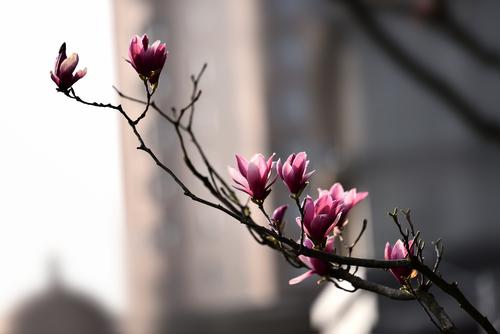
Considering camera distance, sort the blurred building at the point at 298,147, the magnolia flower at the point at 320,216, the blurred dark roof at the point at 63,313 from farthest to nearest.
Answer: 1. the blurred dark roof at the point at 63,313
2. the blurred building at the point at 298,147
3. the magnolia flower at the point at 320,216

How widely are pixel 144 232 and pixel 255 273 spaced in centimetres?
148

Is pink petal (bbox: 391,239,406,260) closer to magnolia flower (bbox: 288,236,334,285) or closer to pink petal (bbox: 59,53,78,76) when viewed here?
magnolia flower (bbox: 288,236,334,285)

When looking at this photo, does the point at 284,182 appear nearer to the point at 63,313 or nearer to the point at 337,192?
the point at 337,192

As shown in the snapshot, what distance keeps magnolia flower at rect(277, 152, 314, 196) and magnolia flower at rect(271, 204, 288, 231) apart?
0.02m

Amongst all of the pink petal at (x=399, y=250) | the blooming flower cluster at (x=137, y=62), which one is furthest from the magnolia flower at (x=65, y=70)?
the pink petal at (x=399, y=250)

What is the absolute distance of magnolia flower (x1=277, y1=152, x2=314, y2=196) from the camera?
0.48m

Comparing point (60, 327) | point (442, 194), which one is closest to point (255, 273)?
point (60, 327)

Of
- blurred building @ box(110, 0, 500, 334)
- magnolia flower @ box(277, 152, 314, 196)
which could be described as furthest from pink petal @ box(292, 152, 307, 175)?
blurred building @ box(110, 0, 500, 334)

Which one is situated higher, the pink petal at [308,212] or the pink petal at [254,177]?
the pink petal at [254,177]

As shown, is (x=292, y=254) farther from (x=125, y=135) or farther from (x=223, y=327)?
(x=125, y=135)

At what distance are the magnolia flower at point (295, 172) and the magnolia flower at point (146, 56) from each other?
0.09m

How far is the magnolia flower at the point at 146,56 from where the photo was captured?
50cm

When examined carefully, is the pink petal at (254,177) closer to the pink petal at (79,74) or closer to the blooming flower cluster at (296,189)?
the blooming flower cluster at (296,189)

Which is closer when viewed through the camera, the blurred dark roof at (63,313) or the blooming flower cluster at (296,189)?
the blooming flower cluster at (296,189)
